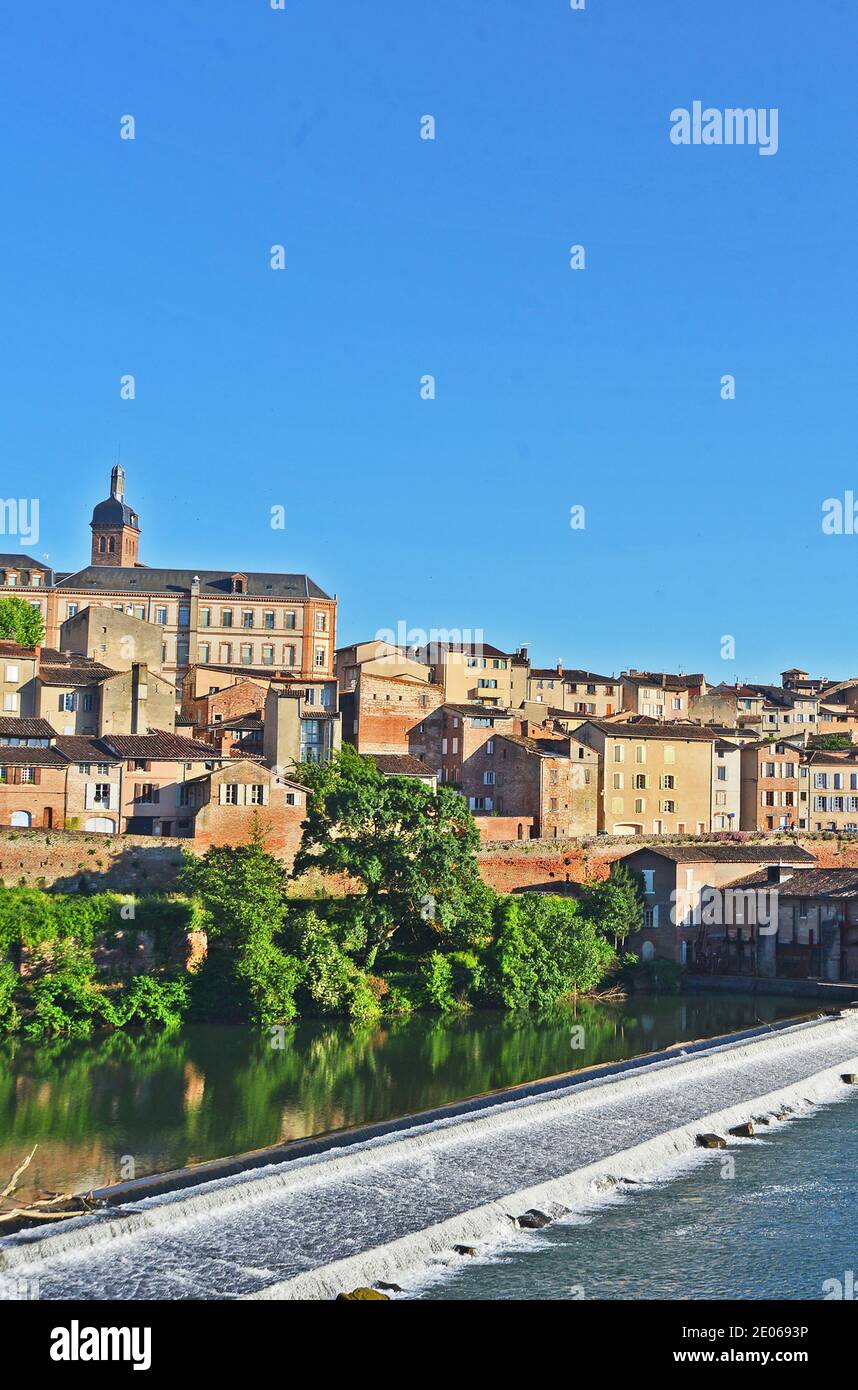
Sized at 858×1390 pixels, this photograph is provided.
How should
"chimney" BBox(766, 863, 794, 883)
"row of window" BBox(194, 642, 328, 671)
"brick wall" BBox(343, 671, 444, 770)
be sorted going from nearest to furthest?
"chimney" BBox(766, 863, 794, 883) < "brick wall" BBox(343, 671, 444, 770) < "row of window" BBox(194, 642, 328, 671)

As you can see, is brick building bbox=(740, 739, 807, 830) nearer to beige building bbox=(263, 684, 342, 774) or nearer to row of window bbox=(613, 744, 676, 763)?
row of window bbox=(613, 744, 676, 763)

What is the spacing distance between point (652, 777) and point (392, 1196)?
1729 inches

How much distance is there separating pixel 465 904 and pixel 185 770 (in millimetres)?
12080

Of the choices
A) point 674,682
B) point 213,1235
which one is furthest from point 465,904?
point 674,682

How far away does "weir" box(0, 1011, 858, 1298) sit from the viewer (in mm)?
19062

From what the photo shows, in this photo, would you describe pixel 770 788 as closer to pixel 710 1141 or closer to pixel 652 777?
pixel 652 777

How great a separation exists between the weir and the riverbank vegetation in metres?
12.1

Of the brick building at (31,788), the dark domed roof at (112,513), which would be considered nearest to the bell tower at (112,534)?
the dark domed roof at (112,513)

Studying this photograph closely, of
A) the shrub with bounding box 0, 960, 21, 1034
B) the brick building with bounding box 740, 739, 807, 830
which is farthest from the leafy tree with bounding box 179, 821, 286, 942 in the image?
the brick building with bounding box 740, 739, 807, 830

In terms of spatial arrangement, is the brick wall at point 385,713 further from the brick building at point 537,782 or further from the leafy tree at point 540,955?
the leafy tree at point 540,955

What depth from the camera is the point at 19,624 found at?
67812 millimetres

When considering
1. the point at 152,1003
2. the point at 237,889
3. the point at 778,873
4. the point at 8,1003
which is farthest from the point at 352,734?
the point at 8,1003

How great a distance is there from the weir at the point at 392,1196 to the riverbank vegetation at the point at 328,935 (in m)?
12.1

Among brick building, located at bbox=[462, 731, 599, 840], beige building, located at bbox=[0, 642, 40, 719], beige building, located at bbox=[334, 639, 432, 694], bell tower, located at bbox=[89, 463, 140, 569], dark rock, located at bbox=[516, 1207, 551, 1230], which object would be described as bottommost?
dark rock, located at bbox=[516, 1207, 551, 1230]
